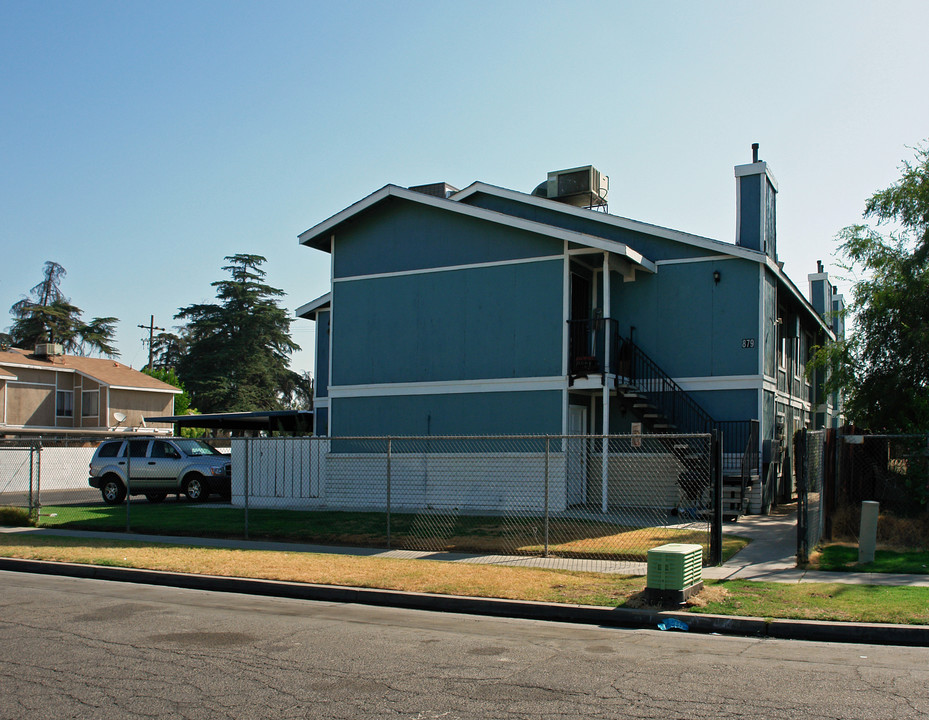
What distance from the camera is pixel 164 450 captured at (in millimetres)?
23156

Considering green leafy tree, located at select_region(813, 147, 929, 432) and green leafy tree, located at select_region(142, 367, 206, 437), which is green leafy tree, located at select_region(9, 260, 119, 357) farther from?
green leafy tree, located at select_region(813, 147, 929, 432)

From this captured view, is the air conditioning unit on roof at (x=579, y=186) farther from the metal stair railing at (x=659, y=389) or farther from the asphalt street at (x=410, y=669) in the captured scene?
the asphalt street at (x=410, y=669)

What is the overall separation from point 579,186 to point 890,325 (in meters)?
8.58

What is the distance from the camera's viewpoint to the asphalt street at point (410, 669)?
547 cm

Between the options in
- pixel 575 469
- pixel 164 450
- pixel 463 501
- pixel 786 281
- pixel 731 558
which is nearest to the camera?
pixel 731 558

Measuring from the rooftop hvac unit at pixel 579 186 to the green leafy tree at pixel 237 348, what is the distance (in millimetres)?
37942

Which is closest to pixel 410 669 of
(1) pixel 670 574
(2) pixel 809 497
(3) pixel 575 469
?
(1) pixel 670 574

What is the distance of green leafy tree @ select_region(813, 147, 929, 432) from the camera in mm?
17719

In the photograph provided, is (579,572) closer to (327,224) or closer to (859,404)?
(859,404)

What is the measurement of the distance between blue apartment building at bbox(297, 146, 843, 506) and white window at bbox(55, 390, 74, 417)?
2948 cm

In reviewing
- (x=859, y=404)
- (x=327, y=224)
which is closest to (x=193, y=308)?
(x=327, y=224)

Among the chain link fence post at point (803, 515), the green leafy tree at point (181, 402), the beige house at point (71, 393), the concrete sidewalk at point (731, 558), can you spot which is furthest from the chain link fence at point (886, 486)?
the green leafy tree at point (181, 402)

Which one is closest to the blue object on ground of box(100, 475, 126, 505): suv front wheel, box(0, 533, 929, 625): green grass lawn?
box(0, 533, 929, 625): green grass lawn

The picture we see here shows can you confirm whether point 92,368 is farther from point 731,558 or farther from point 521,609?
point 521,609
